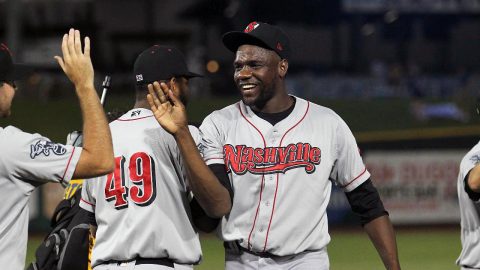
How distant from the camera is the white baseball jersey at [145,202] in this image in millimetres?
4496

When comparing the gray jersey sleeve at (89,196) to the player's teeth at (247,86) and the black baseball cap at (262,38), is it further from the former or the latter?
the black baseball cap at (262,38)

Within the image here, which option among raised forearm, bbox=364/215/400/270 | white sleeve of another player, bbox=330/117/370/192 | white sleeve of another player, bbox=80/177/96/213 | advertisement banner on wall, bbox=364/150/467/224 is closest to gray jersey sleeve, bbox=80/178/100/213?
white sleeve of another player, bbox=80/177/96/213

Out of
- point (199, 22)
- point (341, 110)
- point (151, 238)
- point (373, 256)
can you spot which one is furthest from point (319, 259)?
point (199, 22)

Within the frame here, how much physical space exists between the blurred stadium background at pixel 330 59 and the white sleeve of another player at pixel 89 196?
1183 cm

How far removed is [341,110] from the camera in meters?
19.6

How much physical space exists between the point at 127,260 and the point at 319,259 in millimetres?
910

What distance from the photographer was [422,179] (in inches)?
640

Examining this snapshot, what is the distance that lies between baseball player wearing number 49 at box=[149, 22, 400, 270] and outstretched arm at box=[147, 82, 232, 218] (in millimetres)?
166

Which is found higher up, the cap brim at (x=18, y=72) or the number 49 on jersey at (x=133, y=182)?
the cap brim at (x=18, y=72)

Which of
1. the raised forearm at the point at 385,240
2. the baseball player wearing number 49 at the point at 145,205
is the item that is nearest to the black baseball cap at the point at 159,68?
the baseball player wearing number 49 at the point at 145,205

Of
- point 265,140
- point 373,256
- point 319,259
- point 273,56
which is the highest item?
point 273,56

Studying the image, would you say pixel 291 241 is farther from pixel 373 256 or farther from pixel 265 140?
pixel 373 256

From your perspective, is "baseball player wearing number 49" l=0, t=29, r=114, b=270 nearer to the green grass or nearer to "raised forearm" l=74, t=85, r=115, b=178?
"raised forearm" l=74, t=85, r=115, b=178

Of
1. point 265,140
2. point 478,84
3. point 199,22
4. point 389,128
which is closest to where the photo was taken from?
point 265,140
